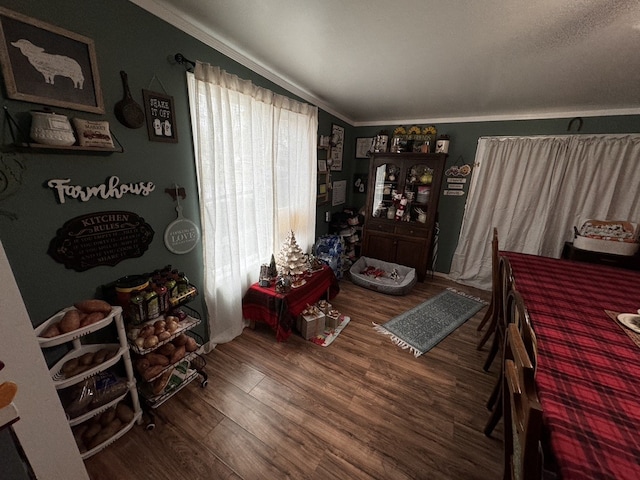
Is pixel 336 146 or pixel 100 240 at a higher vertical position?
pixel 336 146

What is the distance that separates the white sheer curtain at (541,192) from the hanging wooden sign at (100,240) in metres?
3.77

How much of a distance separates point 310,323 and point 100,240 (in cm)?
162

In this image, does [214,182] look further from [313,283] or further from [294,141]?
[313,283]

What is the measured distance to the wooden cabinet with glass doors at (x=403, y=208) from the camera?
3.20m

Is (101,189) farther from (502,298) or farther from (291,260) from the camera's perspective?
(502,298)

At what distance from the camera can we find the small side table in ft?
7.50

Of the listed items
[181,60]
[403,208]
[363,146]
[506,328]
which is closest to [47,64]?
[181,60]

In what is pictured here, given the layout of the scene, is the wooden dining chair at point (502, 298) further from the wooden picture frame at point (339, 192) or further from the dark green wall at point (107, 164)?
the wooden picture frame at point (339, 192)

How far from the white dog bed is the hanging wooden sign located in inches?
97.7

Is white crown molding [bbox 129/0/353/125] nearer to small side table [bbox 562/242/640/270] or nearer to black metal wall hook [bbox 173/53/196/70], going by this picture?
black metal wall hook [bbox 173/53/196/70]

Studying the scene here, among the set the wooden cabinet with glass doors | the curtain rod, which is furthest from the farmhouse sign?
the wooden cabinet with glass doors

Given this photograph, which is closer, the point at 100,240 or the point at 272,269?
the point at 100,240

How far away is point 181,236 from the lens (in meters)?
1.66

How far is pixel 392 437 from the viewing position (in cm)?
140
